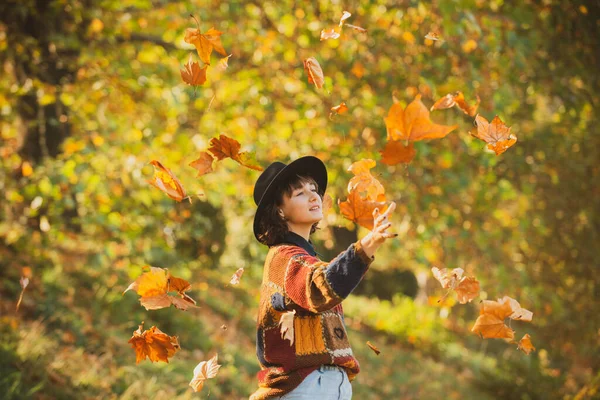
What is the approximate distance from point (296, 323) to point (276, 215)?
0.52m

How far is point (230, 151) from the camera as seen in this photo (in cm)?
293

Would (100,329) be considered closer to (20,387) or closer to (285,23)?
(20,387)

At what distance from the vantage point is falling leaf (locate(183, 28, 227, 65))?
2.80m

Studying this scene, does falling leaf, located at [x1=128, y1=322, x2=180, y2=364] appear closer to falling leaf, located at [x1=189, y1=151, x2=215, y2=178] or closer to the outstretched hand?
falling leaf, located at [x1=189, y1=151, x2=215, y2=178]

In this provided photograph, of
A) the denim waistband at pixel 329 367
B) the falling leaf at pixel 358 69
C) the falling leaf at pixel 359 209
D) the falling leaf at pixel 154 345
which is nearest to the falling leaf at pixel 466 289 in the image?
the falling leaf at pixel 359 209

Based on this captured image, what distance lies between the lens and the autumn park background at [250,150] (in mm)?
5113

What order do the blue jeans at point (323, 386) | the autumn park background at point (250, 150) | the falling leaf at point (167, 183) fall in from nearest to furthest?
the blue jeans at point (323, 386)
the falling leaf at point (167, 183)
the autumn park background at point (250, 150)

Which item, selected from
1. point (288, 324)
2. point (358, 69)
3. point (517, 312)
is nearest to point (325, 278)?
point (288, 324)

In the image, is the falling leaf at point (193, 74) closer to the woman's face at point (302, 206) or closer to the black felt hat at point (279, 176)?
the black felt hat at point (279, 176)

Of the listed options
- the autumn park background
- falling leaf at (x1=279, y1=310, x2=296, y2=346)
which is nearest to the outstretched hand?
falling leaf at (x1=279, y1=310, x2=296, y2=346)

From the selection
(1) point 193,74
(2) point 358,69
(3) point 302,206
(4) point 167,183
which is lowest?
(2) point 358,69

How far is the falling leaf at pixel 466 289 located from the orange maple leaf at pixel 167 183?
132 centimetres

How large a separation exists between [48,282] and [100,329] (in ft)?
2.74

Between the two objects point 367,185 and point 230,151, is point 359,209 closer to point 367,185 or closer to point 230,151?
point 367,185
